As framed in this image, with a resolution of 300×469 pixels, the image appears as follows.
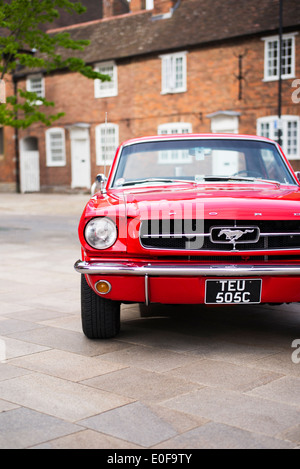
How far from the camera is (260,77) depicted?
25.2 metres

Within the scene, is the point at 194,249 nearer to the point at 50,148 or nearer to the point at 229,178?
the point at 229,178

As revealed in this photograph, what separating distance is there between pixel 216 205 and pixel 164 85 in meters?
24.3

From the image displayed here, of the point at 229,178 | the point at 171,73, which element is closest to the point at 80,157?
the point at 171,73

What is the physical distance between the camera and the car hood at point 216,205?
441cm

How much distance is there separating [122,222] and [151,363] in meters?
0.99

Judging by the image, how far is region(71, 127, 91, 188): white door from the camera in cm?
3122

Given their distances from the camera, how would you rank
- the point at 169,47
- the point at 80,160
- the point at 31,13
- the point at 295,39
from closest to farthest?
the point at 31,13 → the point at 295,39 → the point at 169,47 → the point at 80,160

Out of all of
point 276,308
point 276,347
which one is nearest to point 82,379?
point 276,347

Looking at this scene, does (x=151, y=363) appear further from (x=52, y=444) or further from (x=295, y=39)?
(x=295, y=39)

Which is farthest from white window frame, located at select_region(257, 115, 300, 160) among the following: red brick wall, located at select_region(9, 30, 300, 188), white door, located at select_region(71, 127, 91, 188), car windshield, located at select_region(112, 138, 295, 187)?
car windshield, located at select_region(112, 138, 295, 187)

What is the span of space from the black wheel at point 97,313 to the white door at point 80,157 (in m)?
26.3

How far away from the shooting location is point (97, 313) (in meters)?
4.84

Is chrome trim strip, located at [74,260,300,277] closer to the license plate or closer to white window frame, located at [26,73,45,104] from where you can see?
the license plate

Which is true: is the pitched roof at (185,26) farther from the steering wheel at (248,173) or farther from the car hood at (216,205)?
the car hood at (216,205)
